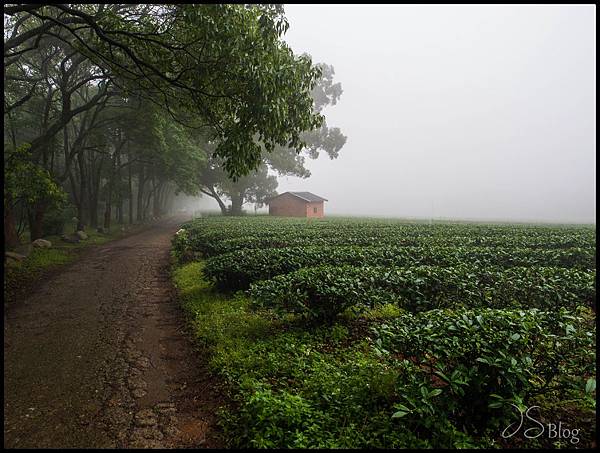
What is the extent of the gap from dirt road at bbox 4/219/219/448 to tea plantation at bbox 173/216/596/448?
0.44m

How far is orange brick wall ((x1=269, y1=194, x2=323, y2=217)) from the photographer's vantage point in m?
47.3

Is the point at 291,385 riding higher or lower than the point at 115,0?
lower

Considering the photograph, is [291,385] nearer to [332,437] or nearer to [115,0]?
[332,437]

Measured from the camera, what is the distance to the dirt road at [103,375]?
3477 millimetres

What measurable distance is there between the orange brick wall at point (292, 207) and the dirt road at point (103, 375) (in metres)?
39.0

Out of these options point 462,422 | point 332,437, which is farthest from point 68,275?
point 462,422

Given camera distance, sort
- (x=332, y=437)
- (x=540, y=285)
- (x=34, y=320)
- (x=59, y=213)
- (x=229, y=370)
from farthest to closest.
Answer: (x=59, y=213), (x=34, y=320), (x=540, y=285), (x=229, y=370), (x=332, y=437)

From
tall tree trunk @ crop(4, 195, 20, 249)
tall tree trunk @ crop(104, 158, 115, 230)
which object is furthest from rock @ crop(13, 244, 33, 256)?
tall tree trunk @ crop(104, 158, 115, 230)

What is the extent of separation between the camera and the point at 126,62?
1131 cm

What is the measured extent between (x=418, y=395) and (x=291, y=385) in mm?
1537

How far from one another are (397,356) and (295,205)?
43699mm

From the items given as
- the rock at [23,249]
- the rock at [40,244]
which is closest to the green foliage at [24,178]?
A: the rock at [23,249]

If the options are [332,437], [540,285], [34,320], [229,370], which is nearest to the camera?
[332,437]

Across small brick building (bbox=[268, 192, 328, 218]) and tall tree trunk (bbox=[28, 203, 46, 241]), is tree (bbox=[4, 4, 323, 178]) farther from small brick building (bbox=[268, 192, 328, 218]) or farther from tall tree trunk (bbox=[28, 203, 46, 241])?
small brick building (bbox=[268, 192, 328, 218])
